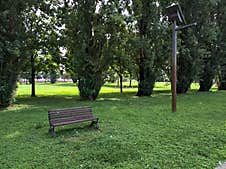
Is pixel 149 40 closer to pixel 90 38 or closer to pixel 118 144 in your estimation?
pixel 90 38

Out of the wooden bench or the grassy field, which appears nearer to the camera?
the grassy field

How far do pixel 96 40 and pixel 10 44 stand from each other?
5.40m

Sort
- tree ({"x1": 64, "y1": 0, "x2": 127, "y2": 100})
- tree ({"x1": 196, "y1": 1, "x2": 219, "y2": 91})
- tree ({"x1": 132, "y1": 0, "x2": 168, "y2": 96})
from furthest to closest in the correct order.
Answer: tree ({"x1": 196, "y1": 1, "x2": 219, "y2": 91}) < tree ({"x1": 132, "y1": 0, "x2": 168, "y2": 96}) < tree ({"x1": 64, "y1": 0, "x2": 127, "y2": 100})

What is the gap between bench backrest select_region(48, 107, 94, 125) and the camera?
5.60 metres

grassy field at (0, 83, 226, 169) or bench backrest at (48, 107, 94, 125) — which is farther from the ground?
bench backrest at (48, 107, 94, 125)

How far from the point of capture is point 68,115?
5887 mm

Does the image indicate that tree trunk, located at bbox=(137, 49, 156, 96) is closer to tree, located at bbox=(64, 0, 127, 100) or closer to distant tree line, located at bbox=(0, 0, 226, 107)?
distant tree line, located at bbox=(0, 0, 226, 107)

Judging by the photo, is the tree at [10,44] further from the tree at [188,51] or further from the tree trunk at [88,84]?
the tree at [188,51]

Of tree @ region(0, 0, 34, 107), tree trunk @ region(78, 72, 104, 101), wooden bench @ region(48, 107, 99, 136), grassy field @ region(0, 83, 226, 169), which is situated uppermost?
tree @ region(0, 0, 34, 107)

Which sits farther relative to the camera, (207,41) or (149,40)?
(207,41)

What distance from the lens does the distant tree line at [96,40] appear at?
10906 mm

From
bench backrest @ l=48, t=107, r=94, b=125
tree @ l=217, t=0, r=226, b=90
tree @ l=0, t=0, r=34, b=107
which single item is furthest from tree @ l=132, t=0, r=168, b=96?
bench backrest @ l=48, t=107, r=94, b=125

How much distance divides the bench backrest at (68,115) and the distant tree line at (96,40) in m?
5.30

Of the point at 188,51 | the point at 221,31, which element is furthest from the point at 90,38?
the point at 221,31
